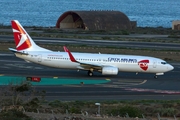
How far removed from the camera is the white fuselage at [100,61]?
64.7 m

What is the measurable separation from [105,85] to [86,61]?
7326 millimetres

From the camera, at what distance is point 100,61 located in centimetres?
6512

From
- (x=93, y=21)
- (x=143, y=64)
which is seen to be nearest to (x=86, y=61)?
(x=143, y=64)

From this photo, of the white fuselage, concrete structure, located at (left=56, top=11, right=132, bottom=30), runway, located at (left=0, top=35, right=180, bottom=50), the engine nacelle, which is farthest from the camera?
concrete structure, located at (left=56, top=11, right=132, bottom=30)

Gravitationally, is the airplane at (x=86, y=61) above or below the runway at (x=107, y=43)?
below

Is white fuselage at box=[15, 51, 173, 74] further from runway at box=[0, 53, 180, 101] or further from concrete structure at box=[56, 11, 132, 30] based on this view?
concrete structure at box=[56, 11, 132, 30]

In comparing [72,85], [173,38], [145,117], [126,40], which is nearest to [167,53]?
[126,40]

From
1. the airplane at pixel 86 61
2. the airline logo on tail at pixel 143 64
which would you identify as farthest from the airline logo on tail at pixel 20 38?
the airline logo on tail at pixel 143 64

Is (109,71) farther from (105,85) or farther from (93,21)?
(93,21)

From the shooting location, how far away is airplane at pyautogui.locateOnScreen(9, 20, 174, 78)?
64.6 metres

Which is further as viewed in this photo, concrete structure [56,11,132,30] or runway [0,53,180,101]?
concrete structure [56,11,132,30]

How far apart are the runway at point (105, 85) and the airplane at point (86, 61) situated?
Answer: 957 millimetres

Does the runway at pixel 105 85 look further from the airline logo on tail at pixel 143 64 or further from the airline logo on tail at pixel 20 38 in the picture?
the airline logo on tail at pixel 20 38

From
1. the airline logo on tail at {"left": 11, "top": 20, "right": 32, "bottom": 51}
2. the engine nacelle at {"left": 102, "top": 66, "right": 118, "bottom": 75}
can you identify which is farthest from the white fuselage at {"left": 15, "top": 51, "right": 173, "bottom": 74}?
the engine nacelle at {"left": 102, "top": 66, "right": 118, "bottom": 75}
